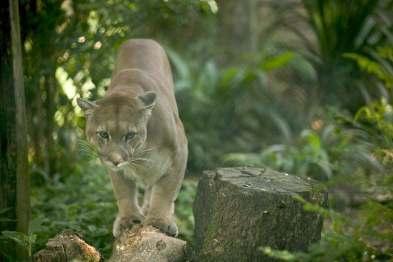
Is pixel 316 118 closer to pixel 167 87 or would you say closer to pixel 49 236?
→ pixel 167 87

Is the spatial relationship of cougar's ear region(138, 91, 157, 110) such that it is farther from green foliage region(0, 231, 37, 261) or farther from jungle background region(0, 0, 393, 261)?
green foliage region(0, 231, 37, 261)

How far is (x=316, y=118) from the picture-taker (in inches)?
414

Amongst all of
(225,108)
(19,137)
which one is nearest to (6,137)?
(19,137)

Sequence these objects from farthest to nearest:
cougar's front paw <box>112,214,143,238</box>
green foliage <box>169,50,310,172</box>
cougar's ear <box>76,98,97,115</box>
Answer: green foliage <box>169,50,310,172</box>
cougar's front paw <box>112,214,143,238</box>
cougar's ear <box>76,98,97,115</box>

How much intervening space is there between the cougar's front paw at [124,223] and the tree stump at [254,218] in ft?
2.84

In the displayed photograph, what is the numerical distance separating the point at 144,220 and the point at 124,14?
2228 millimetres

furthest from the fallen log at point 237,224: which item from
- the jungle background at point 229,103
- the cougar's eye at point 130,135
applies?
the cougar's eye at point 130,135

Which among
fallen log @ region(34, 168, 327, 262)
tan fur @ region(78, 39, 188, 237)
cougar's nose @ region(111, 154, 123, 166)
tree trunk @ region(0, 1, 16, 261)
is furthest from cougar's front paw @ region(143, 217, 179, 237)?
tree trunk @ region(0, 1, 16, 261)

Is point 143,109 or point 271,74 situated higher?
point 143,109

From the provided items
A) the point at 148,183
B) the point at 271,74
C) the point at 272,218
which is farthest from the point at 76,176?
the point at 271,74

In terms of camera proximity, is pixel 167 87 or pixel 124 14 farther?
pixel 124 14

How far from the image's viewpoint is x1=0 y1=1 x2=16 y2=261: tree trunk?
5.03m

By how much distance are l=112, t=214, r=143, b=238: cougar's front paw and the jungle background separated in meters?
0.22

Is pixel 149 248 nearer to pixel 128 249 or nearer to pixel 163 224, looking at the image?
pixel 128 249
